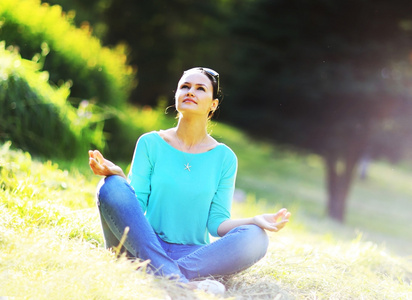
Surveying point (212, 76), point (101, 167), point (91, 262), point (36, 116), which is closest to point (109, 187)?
point (101, 167)

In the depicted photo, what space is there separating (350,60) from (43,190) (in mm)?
7669

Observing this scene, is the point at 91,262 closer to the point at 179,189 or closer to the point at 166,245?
the point at 166,245

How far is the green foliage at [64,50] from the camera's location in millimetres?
7055

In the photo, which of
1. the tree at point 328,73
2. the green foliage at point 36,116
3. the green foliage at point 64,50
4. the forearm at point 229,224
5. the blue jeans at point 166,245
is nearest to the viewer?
the blue jeans at point 166,245

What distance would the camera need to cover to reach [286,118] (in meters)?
10.8

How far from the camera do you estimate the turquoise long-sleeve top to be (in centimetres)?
315

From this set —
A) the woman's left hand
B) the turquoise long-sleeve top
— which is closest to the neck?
the turquoise long-sleeve top

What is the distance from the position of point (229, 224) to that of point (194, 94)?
81cm

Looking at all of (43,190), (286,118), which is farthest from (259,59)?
(43,190)

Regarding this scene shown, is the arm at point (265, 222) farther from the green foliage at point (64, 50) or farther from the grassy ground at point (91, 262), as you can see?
the green foliage at point (64, 50)

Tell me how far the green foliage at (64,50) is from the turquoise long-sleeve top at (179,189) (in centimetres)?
366

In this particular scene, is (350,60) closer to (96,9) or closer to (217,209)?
(217,209)

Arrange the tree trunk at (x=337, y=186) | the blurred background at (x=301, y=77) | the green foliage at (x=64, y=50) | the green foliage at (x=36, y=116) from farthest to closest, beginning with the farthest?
the tree trunk at (x=337, y=186), the blurred background at (x=301, y=77), the green foliage at (x=64, y=50), the green foliage at (x=36, y=116)

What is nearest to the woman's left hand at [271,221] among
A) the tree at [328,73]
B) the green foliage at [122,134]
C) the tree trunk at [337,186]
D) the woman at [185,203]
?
the woman at [185,203]
